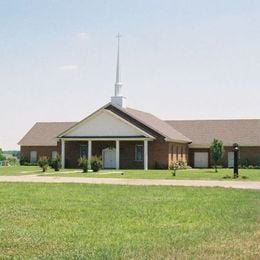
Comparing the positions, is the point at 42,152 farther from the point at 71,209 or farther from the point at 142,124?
the point at 71,209

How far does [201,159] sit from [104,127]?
11.9 metres

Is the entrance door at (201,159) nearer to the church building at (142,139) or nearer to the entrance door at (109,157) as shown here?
the church building at (142,139)

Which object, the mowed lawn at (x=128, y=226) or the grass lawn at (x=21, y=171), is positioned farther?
the grass lawn at (x=21, y=171)

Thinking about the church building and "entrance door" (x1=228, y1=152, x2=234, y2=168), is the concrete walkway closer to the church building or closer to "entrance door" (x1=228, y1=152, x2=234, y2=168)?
the church building

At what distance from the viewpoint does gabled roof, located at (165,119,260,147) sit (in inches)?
2230

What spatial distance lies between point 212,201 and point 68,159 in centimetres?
3658

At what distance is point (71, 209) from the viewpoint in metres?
15.3

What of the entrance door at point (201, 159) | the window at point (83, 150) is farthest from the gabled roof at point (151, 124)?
the window at point (83, 150)

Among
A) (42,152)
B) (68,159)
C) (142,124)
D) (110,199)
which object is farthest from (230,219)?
(42,152)

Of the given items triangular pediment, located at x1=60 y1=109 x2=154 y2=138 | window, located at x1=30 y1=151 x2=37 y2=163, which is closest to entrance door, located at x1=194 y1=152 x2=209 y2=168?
triangular pediment, located at x1=60 y1=109 x2=154 y2=138

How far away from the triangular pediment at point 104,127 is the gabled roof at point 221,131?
10002 millimetres

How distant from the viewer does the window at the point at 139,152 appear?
→ 5162 cm

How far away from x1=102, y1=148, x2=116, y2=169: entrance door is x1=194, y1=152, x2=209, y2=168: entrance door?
9454 millimetres

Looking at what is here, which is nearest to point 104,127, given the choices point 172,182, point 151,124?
point 151,124
